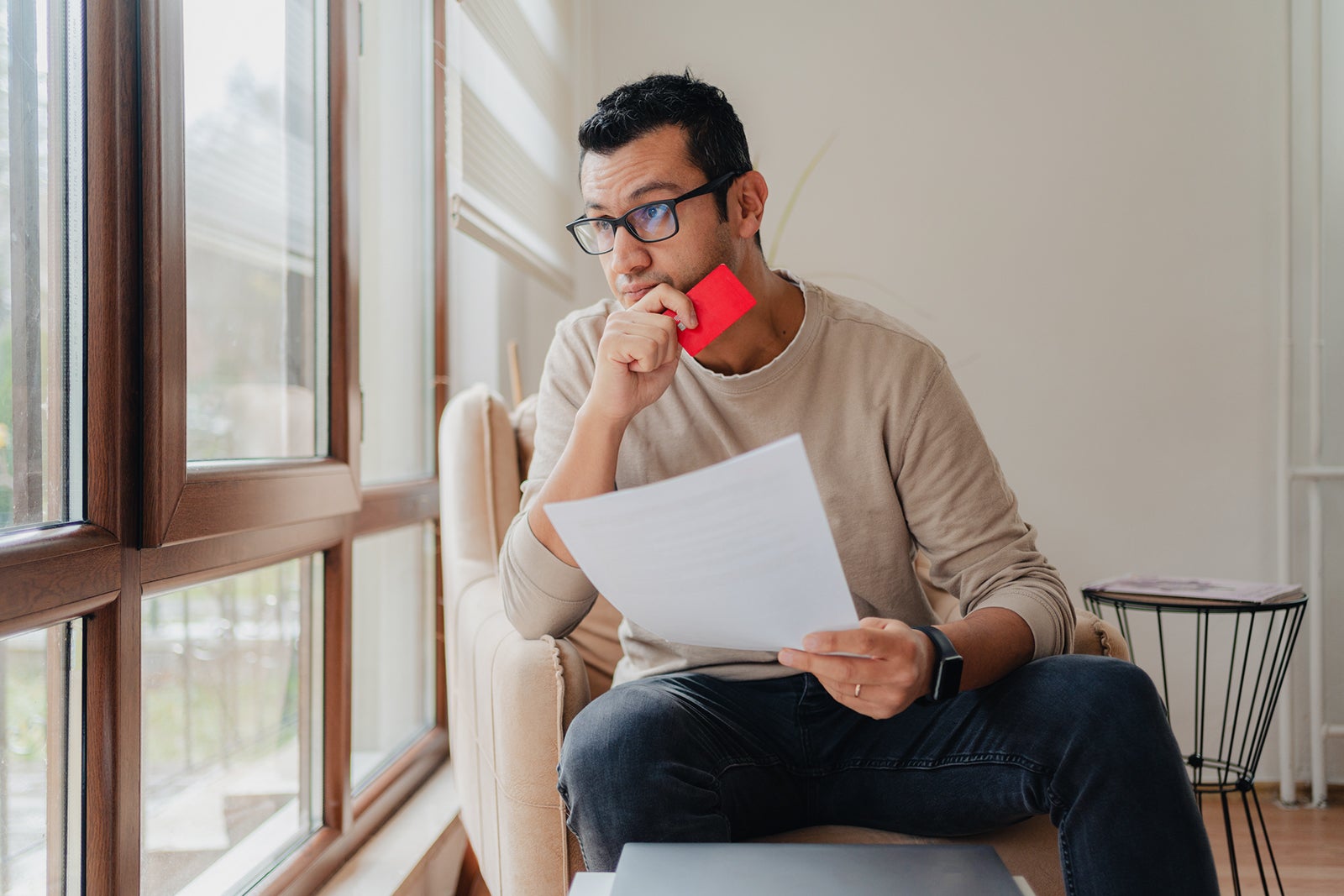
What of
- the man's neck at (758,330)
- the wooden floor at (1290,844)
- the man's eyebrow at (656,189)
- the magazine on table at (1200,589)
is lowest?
the wooden floor at (1290,844)

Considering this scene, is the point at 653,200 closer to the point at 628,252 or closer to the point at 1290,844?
the point at 628,252

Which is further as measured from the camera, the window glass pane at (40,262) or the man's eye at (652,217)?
the man's eye at (652,217)

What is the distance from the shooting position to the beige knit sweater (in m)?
1.15

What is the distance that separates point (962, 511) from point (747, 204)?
49 cm

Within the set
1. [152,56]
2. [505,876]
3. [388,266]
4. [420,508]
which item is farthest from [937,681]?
[388,266]

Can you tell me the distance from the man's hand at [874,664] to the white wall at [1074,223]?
1.67 metres

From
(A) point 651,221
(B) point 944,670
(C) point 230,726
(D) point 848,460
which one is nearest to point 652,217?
(A) point 651,221

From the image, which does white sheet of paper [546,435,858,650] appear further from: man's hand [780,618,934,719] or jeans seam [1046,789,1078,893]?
jeans seam [1046,789,1078,893]

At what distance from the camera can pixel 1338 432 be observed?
7.68 feet

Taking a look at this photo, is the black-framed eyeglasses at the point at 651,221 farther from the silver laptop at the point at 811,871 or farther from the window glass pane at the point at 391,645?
→ the window glass pane at the point at 391,645

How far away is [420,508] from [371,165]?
695 mm

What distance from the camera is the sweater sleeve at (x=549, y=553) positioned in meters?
1.11

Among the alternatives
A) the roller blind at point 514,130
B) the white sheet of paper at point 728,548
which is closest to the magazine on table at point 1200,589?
the white sheet of paper at point 728,548

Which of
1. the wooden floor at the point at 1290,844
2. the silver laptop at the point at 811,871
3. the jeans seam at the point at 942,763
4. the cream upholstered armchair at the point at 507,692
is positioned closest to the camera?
the silver laptop at the point at 811,871
